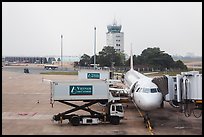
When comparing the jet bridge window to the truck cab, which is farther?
the truck cab

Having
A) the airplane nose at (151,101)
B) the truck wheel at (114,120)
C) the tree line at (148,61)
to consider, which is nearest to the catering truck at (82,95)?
the truck wheel at (114,120)

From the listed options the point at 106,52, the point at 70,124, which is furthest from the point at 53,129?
the point at 106,52

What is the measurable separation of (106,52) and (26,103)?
111425mm

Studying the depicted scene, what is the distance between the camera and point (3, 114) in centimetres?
2966

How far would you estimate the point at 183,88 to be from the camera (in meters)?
24.1

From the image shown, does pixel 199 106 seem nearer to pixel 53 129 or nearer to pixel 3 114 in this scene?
pixel 53 129

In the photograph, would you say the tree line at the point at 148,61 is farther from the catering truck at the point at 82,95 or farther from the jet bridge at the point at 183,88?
the catering truck at the point at 82,95

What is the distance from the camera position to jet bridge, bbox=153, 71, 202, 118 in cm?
2331

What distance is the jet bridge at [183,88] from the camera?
76.5 ft

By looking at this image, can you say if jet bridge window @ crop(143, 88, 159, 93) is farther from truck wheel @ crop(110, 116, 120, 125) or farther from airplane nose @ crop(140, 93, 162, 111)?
truck wheel @ crop(110, 116, 120, 125)

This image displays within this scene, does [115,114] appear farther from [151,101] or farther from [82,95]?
[151,101]

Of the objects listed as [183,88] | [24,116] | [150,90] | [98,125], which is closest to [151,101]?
[150,90]

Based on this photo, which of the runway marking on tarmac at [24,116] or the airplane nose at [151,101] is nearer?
the airplane nose at [151,101]

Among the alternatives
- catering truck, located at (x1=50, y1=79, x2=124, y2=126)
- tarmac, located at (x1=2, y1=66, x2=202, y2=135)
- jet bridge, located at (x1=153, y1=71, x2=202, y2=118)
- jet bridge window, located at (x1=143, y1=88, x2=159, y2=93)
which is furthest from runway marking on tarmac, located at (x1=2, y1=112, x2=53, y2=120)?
jet bridge, located at (x1=153, y1=71, x2=202, y2=118)
